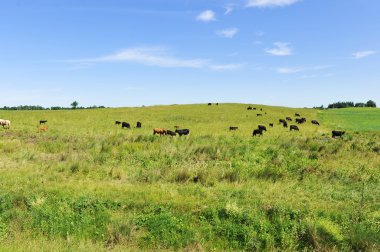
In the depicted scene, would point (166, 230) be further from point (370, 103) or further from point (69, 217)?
point (370, 103)

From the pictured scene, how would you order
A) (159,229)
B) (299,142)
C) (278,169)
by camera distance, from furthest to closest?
(299,142), (278,169), (159,229)

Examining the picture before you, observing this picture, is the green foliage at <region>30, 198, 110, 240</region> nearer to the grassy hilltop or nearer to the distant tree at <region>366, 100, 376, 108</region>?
the grassy hilltop

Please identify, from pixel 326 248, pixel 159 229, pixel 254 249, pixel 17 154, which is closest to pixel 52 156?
pixel 17 154

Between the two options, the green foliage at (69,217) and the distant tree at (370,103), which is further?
the distant tree at (370,103)

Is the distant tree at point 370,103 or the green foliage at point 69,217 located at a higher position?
the distant tree at point 370,103

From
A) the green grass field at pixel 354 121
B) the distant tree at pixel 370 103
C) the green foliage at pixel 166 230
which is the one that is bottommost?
the green foliage at pixel 166 230

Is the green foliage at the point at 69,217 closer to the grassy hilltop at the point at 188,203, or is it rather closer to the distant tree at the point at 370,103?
the grassy hilltop at the point at 188,203

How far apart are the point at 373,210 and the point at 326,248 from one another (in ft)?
9.63

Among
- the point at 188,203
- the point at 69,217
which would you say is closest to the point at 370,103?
the point at 188,203

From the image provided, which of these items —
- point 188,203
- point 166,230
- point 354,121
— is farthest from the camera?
→ point 354,121

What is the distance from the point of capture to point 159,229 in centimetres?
934

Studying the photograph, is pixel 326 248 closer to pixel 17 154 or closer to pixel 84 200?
pixel 84 200

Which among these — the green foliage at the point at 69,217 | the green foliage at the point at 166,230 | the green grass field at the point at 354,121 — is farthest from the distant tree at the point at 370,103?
the green foliage at the point at 69,217

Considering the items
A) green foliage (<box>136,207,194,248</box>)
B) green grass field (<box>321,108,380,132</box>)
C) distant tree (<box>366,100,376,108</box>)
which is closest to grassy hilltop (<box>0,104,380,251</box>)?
green foliage (<box>136,207,194,248</box>)
